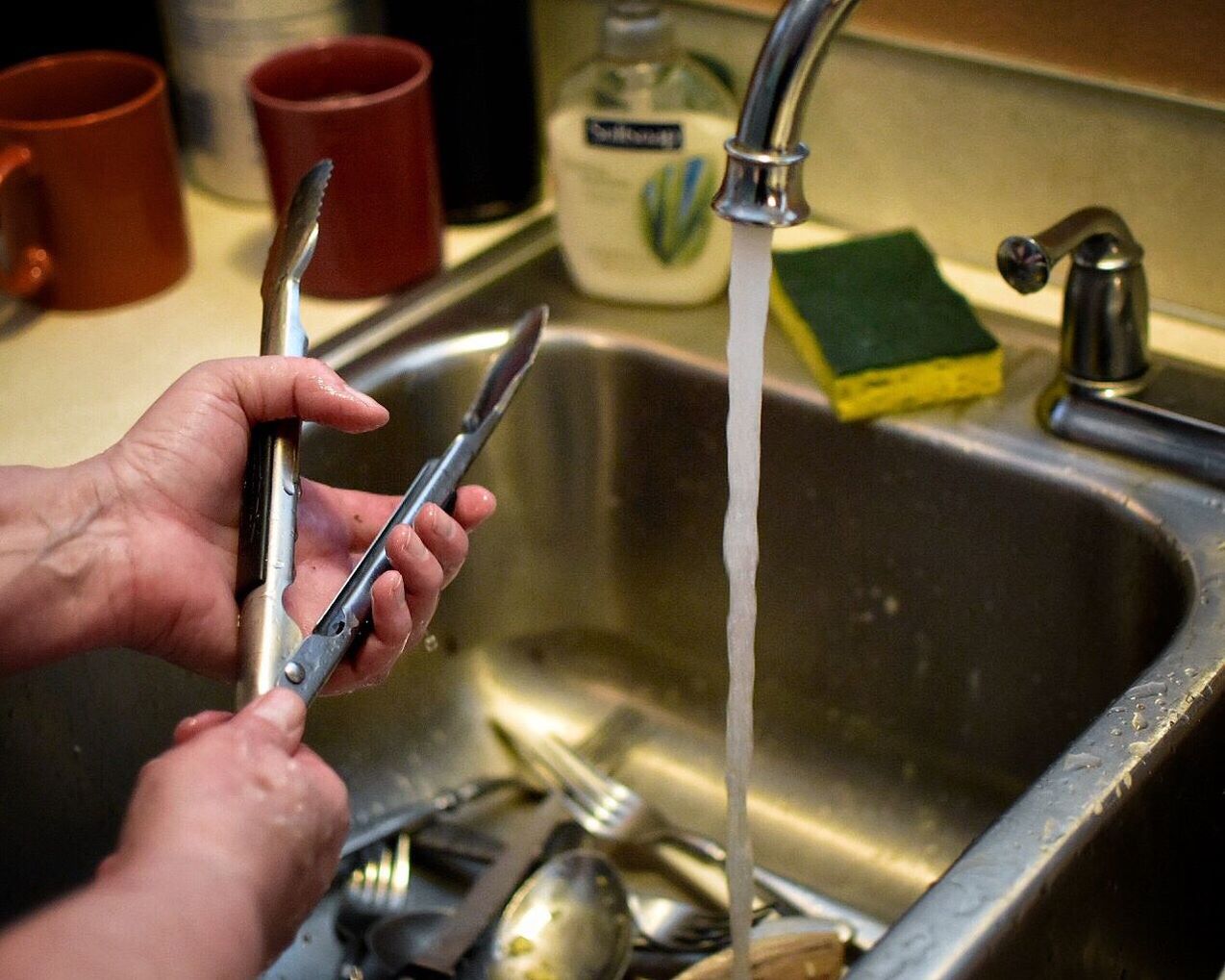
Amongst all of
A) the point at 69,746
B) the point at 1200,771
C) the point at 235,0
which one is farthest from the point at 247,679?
the point at 235,0

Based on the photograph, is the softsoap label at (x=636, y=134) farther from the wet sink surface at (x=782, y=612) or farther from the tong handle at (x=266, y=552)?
the tong handle at (x=266, y=552)

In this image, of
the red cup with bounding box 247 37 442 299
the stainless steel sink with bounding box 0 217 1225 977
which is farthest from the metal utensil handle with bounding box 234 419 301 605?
the red cup with bounding box 247 37 442 299

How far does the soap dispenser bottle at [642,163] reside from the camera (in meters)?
0.74

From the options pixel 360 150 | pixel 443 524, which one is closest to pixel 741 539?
pixel 443 524

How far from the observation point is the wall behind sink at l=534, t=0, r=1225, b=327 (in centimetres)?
73

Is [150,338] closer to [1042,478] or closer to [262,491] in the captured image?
[262,491]

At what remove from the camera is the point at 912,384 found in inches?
27.2

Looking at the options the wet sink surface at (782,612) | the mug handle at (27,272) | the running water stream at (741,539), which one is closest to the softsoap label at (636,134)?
the wet sink surface at (782,612)

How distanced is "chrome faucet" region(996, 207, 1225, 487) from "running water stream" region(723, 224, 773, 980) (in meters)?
0.14

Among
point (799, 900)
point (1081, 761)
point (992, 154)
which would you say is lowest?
point (799, 900)

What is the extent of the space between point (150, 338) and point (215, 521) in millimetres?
251

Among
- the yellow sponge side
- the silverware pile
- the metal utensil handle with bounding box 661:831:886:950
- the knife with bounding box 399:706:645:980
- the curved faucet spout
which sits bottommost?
the metal utensil handle with bounding box 661:831:886:950

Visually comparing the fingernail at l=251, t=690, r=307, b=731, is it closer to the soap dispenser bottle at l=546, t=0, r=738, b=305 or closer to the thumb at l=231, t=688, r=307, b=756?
the thumb at l=231, t=688, r=307, b=756

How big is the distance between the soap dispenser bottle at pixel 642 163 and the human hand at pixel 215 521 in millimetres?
259
